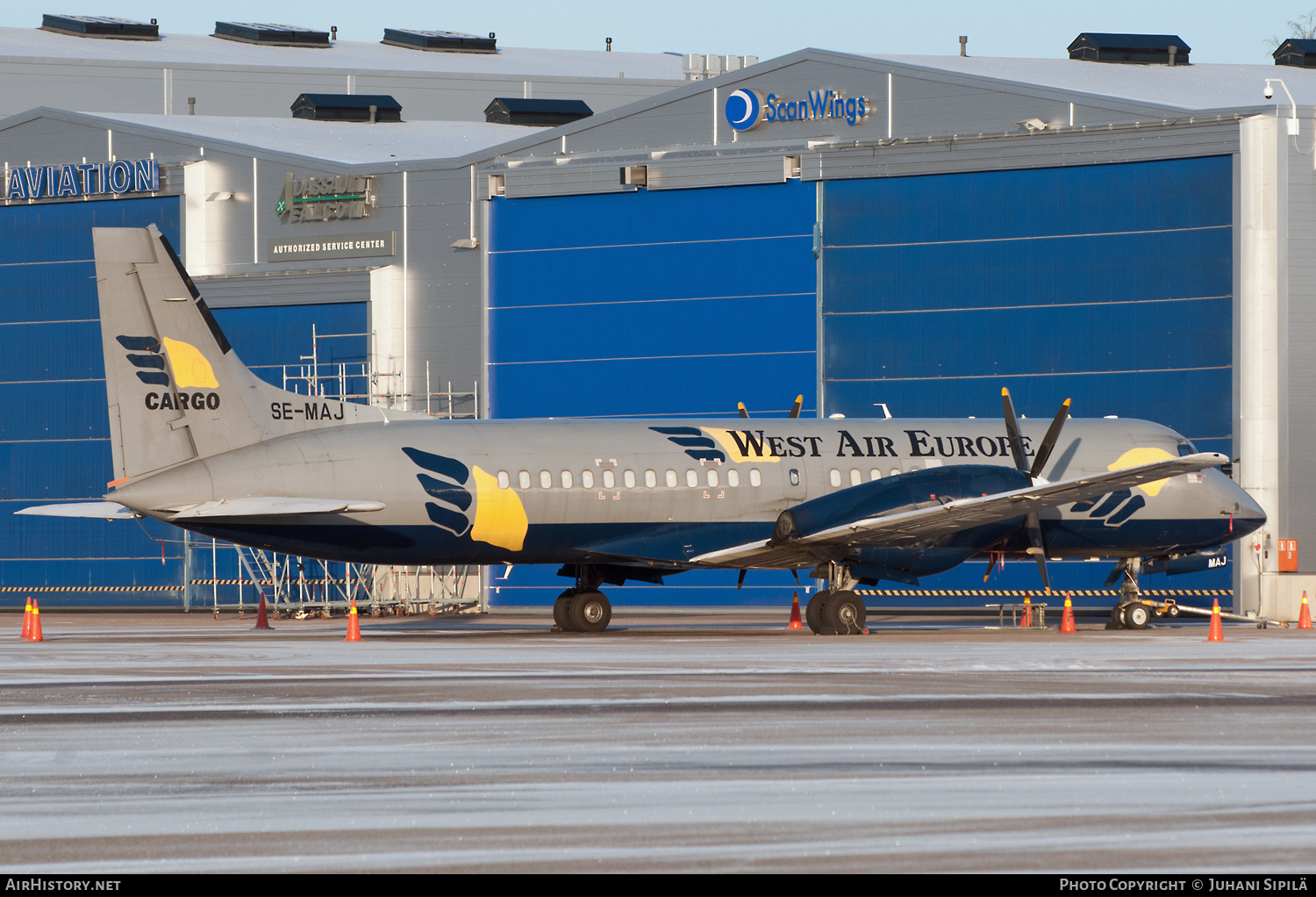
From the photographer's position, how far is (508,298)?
4725cm

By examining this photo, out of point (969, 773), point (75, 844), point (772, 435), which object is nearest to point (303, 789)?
point (75, 844)

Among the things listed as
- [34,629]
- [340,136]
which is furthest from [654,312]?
[34,629]

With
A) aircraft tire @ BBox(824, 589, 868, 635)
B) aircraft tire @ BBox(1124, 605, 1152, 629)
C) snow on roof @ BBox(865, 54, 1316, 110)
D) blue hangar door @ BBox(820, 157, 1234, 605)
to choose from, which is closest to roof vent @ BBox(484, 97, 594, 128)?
snow on roof @ BBox(865, 54, 1316, 110)

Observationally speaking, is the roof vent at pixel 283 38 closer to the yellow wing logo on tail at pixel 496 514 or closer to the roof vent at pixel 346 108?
the roof vent at pixel 346 108

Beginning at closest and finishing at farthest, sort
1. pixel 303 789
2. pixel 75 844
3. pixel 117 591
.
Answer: pixel 75 844, pixel 303 789, pixel 117 591

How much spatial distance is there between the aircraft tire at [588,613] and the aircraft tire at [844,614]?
4258 mm

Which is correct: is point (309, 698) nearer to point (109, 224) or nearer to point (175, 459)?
point (175, 459)

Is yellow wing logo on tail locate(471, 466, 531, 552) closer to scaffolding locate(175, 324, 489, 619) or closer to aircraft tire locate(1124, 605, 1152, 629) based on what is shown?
aircraft tire locate(1124, 605, 1152, 629)

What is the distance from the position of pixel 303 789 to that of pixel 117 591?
43454mm

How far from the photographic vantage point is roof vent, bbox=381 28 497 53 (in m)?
73.6

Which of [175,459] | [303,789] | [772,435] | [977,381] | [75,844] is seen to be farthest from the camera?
[977,381]

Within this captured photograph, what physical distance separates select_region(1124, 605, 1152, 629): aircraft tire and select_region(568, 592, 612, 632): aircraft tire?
10.9 meters

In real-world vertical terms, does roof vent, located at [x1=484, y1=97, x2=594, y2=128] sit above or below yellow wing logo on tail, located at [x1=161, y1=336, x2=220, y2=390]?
above

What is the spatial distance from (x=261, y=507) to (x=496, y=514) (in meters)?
4.19
